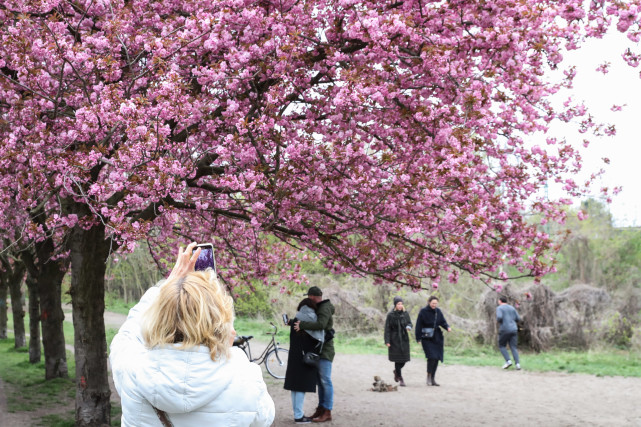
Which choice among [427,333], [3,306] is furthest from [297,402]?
[3,306]

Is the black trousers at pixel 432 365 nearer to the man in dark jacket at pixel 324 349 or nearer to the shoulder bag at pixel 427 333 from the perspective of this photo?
the shoulder bag at pixel 427 333

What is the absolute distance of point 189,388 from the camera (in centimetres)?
213

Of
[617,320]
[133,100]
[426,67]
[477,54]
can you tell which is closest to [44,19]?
[133,100]

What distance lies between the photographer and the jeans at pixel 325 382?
959 centimetres

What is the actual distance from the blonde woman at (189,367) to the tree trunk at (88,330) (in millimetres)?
7340

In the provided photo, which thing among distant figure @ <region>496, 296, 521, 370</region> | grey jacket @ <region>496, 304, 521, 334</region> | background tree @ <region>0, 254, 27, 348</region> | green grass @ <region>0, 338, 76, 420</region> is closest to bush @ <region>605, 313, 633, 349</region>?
distant figure @ <region>496, 296, 521, 370</region>

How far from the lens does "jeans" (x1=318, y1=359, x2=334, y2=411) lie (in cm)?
959

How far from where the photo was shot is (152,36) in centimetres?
772

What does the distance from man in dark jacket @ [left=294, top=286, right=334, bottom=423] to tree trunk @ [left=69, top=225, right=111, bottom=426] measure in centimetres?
273

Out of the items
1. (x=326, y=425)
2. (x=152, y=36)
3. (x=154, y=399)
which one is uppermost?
(x=152, y=36)

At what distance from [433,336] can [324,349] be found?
168 inches

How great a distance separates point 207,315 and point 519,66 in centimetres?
590

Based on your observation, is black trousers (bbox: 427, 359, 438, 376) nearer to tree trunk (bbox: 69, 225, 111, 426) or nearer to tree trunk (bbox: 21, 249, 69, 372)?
tree trunk (bbox: 69, 225, 111, 426)

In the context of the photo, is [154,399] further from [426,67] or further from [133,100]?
[426,67]
